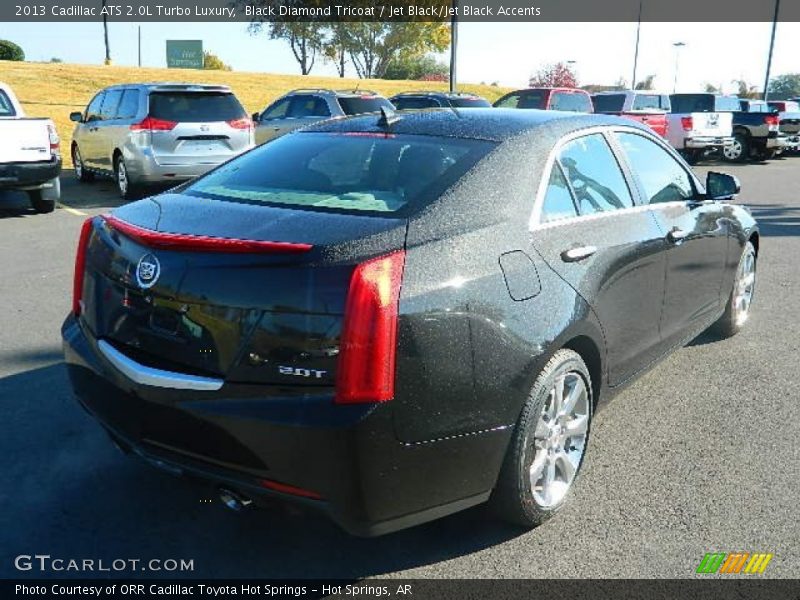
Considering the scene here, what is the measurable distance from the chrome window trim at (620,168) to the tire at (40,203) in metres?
8.81

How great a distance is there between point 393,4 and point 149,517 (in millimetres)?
65551

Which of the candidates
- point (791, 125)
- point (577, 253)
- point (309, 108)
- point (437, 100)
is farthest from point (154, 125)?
point (791, 125)

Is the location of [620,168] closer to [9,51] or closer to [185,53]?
[9,51]

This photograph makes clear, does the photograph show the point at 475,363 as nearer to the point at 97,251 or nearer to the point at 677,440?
the point at 97,251

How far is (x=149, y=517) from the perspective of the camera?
3.14 m

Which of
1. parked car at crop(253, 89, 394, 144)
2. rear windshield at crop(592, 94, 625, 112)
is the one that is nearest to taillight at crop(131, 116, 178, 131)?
Result: parked car at crop(253, 89, 394, 144)

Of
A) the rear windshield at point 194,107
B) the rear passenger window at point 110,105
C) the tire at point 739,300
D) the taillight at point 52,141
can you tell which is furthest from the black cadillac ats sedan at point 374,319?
the rear passenger window at point 110,105

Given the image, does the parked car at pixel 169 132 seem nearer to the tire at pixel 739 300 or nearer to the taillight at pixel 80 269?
the tire at pixel 739 300

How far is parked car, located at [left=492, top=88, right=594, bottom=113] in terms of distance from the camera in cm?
1819

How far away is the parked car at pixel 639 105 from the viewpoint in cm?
1947

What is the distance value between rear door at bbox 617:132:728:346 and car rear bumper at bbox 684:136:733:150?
1598 cm

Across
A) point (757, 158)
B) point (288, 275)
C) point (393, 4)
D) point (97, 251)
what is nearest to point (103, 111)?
point (97, 251)

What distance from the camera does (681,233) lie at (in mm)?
4199

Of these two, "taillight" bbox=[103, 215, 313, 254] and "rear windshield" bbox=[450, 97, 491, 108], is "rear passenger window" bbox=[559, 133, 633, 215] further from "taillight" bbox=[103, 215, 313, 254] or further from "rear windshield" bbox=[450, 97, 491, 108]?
"rear windshield" bbox=[450, 97, 491, 108]
